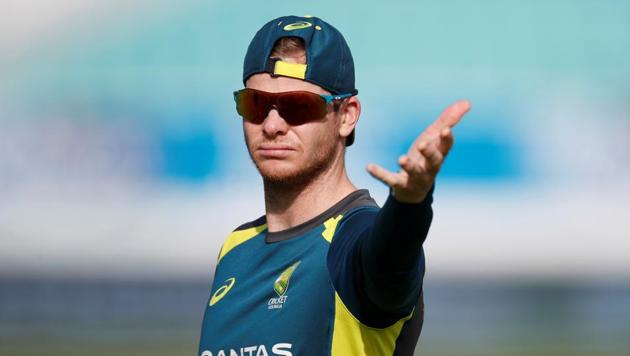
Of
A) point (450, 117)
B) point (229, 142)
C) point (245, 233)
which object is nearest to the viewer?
point (450, 117)

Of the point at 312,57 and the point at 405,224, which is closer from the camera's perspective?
the point at 405,224

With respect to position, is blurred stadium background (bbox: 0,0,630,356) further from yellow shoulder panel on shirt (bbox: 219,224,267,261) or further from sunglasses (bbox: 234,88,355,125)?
sunglasses (bbox: 234,88,355,125)

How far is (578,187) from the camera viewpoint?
1505 cm

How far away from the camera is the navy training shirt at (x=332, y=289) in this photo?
2.84 meters

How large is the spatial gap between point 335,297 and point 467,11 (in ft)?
37.8

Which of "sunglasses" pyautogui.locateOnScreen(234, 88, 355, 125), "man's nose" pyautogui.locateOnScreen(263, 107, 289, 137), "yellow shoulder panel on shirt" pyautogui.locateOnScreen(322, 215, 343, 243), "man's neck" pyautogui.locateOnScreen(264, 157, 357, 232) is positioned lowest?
"yellow shoulder panel on shirt" pyautogui.locateOnScreen(322, 215, 343, 243)

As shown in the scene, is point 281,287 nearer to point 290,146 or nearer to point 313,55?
point 290,146

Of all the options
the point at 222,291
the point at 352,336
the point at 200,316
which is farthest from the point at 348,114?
the point at 200,316

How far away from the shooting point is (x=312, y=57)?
11.5 ft

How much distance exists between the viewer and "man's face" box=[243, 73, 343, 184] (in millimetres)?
3529

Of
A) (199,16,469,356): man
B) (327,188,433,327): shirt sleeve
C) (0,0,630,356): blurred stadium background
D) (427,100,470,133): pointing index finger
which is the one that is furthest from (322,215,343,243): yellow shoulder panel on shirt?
(0,0,630,356): blurred stadium background

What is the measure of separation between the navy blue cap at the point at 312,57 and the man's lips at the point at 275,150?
0.23 meters

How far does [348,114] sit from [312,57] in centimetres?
27

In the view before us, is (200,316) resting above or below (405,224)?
below
